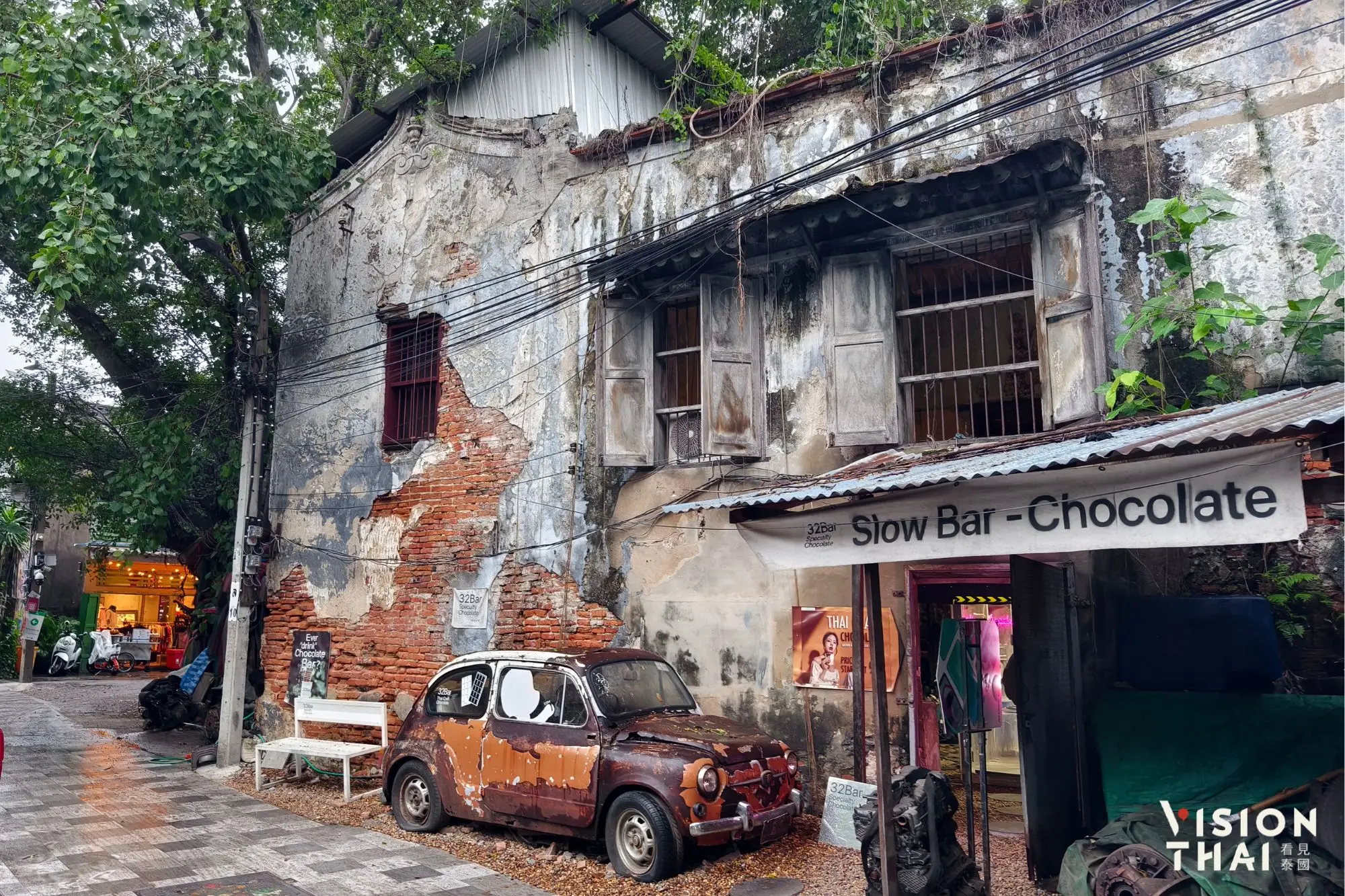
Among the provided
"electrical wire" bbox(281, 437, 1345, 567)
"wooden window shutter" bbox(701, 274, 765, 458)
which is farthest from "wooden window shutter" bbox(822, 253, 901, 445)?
"electrical wire" bbox(281, 437, 1345, 567)

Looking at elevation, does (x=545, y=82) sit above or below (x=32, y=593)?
above

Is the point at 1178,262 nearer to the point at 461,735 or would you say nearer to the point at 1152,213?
the point at 1152,213

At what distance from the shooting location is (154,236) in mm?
12000

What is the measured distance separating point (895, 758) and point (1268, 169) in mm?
5834

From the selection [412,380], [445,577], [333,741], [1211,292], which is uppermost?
[412,380]

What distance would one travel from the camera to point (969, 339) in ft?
29.2

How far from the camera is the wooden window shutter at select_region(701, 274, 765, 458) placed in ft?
30.4

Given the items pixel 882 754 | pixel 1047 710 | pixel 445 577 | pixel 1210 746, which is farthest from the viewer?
pixel 445 577

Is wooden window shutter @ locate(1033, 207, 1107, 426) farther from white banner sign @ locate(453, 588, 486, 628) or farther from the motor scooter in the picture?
the motor scooter

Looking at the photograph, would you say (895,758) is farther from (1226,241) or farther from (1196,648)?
(1226,241)

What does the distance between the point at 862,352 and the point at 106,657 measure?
1150 inches

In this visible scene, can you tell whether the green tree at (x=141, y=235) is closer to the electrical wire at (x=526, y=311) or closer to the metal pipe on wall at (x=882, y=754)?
the electrical wire at (x=526, y=311)

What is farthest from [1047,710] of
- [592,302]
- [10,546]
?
[10,546]

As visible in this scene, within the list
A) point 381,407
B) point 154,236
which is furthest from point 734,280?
point 154,236
